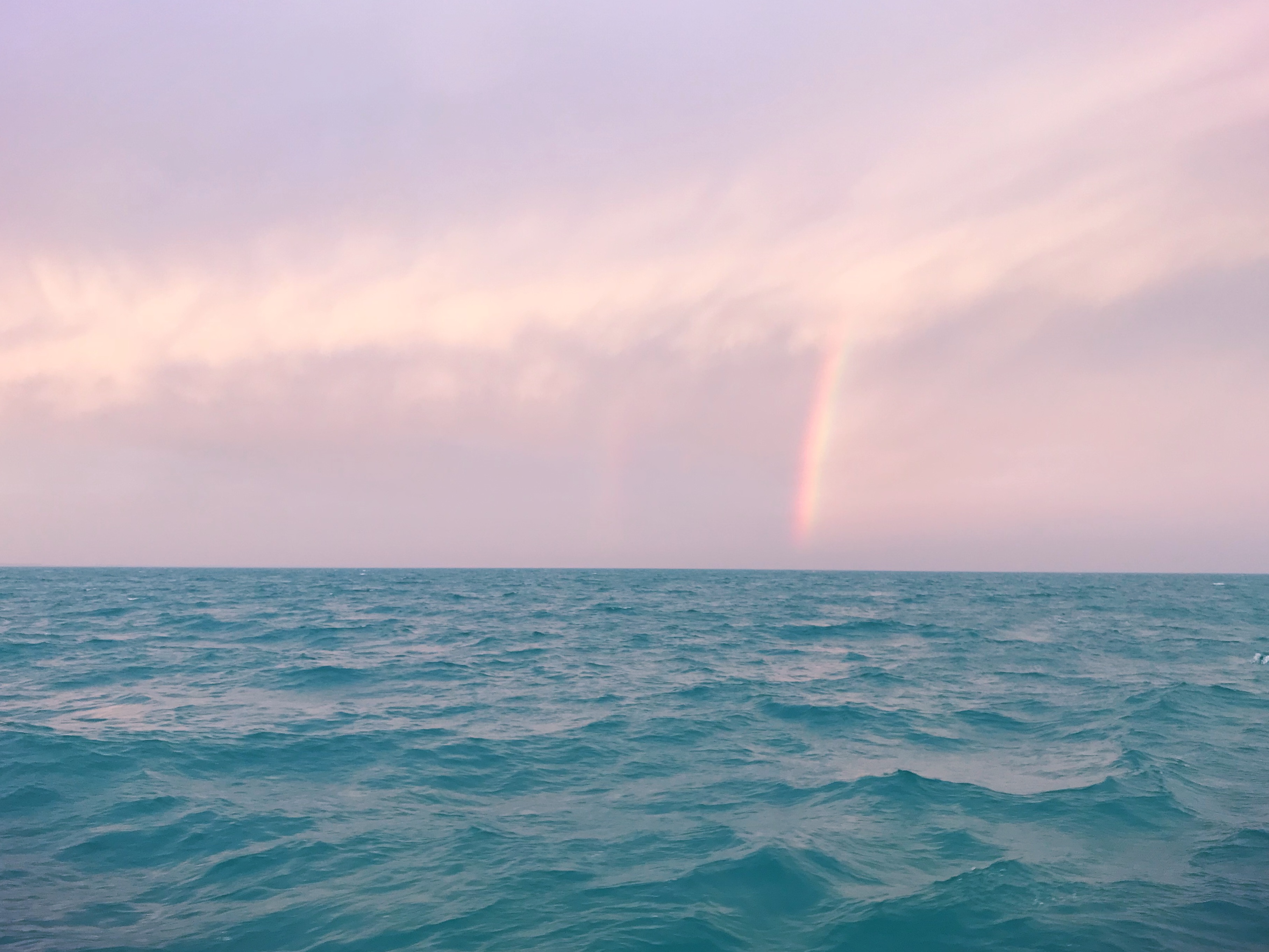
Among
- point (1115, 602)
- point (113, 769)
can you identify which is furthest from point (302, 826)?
point (1115, 602)

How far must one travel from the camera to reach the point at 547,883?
10344 mm

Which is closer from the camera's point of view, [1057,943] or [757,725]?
Result: [1057,943]

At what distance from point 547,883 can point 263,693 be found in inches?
617

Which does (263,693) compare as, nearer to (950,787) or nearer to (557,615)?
(950,787)

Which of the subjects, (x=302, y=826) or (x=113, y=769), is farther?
(x=113, y=769)

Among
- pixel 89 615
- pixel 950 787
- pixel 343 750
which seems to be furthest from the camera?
pixel 89 615

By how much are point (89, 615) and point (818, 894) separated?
52253mm

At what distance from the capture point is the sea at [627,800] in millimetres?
9297

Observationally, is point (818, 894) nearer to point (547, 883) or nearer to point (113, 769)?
point (547, 883)

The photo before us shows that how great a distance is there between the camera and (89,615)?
46.8 meters

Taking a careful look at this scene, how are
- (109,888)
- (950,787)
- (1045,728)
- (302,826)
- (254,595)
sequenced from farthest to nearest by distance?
1. (254,595)
2. (1045,728)
3. (950,787)
4. (302,826)
5. (109,888)

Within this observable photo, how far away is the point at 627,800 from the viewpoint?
44.9ft

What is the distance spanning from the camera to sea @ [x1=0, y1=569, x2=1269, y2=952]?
930 centimetres

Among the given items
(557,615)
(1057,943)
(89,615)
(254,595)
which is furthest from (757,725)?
(254,595)
